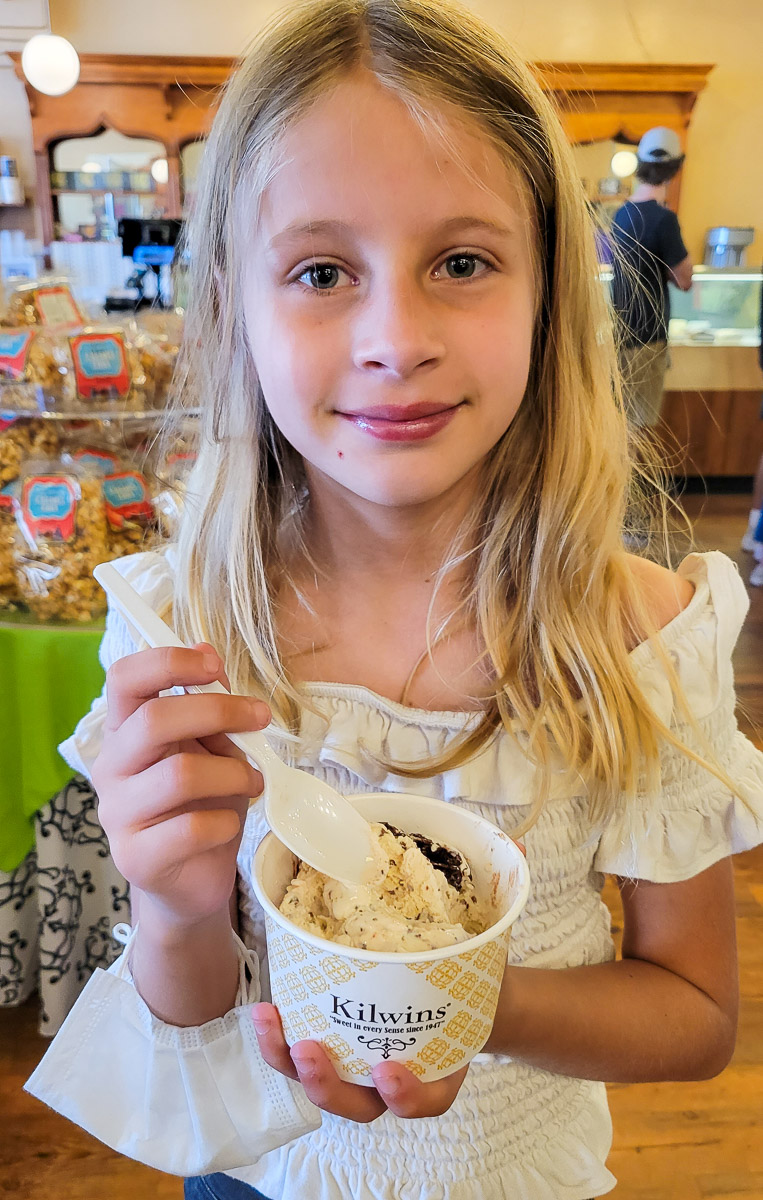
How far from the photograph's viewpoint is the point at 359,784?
0.78 meters

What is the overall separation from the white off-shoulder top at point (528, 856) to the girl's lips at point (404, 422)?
0.24 meters

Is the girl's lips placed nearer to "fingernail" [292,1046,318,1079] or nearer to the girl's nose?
the girl's nose

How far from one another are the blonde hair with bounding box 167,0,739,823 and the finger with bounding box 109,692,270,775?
23 cm

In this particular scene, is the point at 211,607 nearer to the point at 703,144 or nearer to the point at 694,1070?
the point at 694,1070

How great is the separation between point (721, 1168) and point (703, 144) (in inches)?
233

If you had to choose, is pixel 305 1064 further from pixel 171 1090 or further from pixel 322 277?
pixel 322 277

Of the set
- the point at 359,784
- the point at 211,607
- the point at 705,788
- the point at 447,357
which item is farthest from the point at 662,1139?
the point at 447,357

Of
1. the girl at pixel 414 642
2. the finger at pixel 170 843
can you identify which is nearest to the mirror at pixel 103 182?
the girl at pixel 414 642

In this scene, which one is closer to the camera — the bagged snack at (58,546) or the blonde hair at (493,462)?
the blonde hair at (493,462)

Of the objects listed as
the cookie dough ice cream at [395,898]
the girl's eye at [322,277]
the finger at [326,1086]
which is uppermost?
the girl's eye at [322,277]

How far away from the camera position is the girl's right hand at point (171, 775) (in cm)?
56

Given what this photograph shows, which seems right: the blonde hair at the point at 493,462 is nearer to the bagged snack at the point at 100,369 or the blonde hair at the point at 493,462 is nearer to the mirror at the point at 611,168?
the bagged snack at the point at 100,369

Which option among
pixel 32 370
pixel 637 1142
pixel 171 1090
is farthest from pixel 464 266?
pixel 637 1142

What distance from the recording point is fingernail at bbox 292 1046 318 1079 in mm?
508
